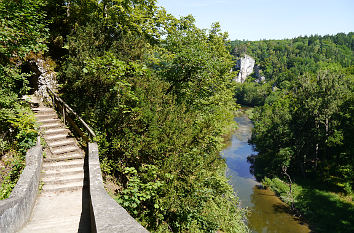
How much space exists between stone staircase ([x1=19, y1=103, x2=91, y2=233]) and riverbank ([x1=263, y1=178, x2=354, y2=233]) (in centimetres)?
2481

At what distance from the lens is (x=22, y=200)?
497 cm

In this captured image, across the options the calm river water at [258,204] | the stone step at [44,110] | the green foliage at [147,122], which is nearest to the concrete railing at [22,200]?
the green foliage at [147,122]

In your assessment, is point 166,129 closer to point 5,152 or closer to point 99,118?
point 99,118

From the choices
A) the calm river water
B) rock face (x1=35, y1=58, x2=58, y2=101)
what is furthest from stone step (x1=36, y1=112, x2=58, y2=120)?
the calm river water

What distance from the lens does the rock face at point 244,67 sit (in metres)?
162

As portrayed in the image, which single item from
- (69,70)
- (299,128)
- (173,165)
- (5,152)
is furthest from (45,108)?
(299,128)

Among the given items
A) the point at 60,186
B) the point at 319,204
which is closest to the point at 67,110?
the point at 60,186

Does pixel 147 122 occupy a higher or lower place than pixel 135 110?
lower

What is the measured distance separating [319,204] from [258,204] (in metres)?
6.94

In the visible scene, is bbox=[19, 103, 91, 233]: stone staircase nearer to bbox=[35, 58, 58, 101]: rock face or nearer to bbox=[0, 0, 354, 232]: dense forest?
bbox=[0, 0, 354, 232]: dense forest

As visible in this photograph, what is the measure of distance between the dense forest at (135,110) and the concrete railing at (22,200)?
1711 millimetres

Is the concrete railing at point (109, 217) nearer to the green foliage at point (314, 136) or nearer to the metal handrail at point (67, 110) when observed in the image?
the metal handrail at point (67, 110)

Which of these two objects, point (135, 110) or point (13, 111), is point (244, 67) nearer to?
point (135, 110)

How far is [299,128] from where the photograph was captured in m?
35.2
